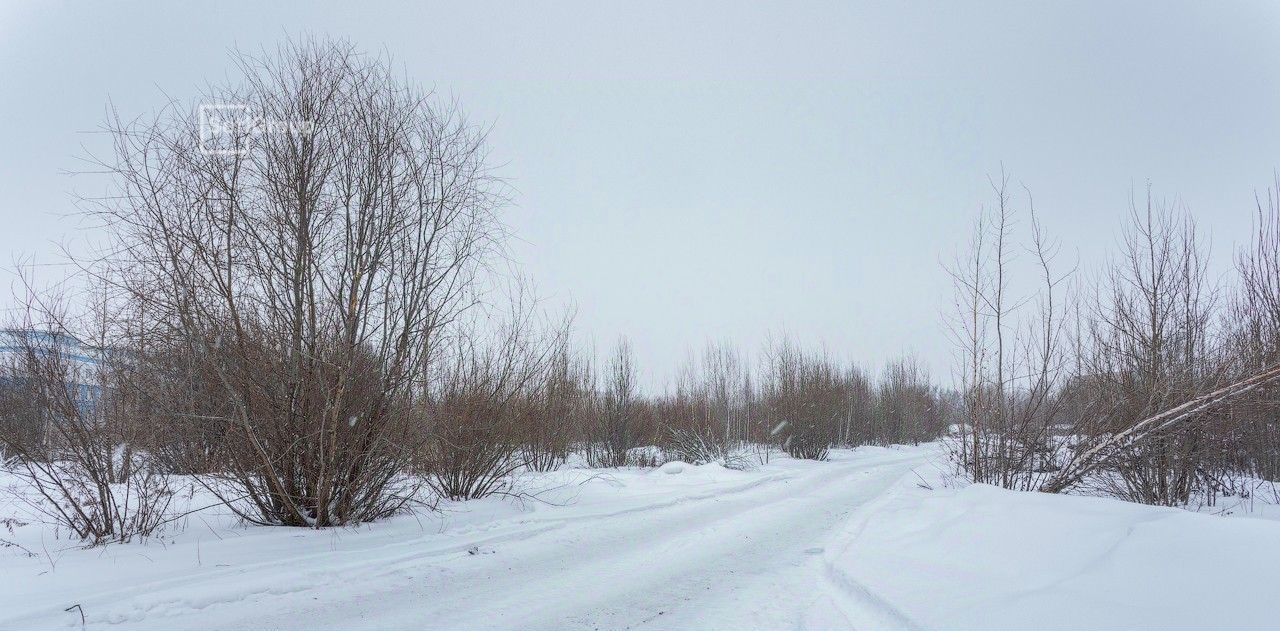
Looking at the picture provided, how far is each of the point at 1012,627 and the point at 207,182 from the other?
799 centimetres

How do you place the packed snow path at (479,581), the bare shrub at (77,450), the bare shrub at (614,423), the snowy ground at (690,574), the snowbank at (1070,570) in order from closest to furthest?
the snowbank at (1070,570) < the snowy ground at (690,574) < the packed snow path at (479,581) < the bare shrub at (77,450) < the bare shrub at (614,423)

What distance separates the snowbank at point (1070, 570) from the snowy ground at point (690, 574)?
0.01 metres

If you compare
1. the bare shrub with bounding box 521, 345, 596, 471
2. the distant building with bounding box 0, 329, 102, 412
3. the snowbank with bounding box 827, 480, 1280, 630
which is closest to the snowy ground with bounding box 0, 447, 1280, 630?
the snowbank with bounding box 827, 480, 1280, 630

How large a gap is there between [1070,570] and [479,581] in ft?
13.7

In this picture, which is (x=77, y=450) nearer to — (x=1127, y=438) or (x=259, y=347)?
(x=259, y=347)

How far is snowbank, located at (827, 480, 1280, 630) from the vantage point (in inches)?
115

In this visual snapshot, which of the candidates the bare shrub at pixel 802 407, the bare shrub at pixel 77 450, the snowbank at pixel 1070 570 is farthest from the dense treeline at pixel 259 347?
the bare shrub at pixel 802 407

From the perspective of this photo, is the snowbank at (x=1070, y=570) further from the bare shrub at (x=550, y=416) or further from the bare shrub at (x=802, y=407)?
the bare shrub at (x=802, y=407)

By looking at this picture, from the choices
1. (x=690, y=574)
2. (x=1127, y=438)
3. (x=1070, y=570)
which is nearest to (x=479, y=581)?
(x=690, y=574)

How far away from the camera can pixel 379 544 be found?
594cm

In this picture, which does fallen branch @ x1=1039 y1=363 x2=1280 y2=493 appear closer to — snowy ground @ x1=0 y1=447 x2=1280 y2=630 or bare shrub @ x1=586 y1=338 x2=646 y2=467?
snowy ground @ x1=0 y1=447 x2=1280 y2=630

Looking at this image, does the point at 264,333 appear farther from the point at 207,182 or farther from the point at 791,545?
the point at 791,545

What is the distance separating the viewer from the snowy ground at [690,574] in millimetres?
3268

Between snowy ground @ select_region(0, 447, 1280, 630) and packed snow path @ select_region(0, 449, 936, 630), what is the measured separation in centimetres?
2
